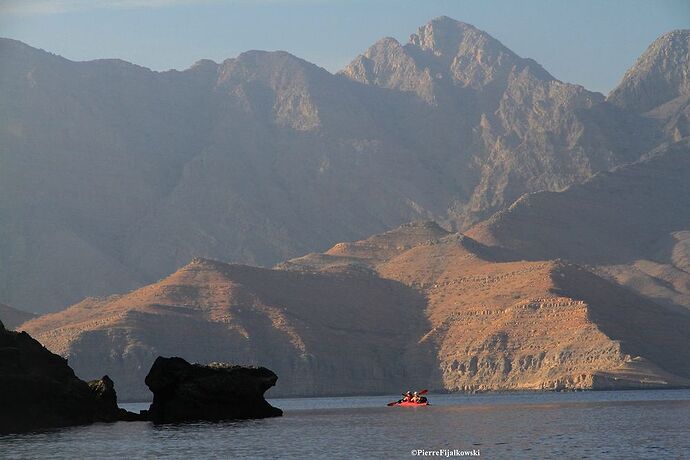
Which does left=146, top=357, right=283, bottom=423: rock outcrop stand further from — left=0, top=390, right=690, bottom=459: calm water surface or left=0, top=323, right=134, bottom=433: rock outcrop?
left=0, top=323, right=134, bottom=433: rock outcrop

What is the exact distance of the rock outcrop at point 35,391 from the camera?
147 m

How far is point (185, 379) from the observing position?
6324 inches

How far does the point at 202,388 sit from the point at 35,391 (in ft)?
62.2

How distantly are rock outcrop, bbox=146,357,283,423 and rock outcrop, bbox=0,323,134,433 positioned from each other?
24.5 ft

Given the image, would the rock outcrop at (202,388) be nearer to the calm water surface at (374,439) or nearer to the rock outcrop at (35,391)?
the calm water surface at (374,439)

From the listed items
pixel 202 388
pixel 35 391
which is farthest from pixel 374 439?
pixel 35 391

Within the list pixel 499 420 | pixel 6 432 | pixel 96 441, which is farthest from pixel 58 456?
pixel 499 420

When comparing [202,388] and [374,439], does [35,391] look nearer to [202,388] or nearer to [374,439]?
[202,388]

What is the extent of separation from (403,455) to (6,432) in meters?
44.5

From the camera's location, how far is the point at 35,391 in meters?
149

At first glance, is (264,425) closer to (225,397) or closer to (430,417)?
(225,397)

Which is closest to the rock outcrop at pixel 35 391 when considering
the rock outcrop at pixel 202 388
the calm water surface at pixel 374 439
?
the calm water surface at pixel 374 439

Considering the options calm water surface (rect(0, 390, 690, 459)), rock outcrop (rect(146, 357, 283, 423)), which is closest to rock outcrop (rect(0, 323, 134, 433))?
calm water surface (rect(0, 390, 690, 459))

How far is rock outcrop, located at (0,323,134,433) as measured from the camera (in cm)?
14675
